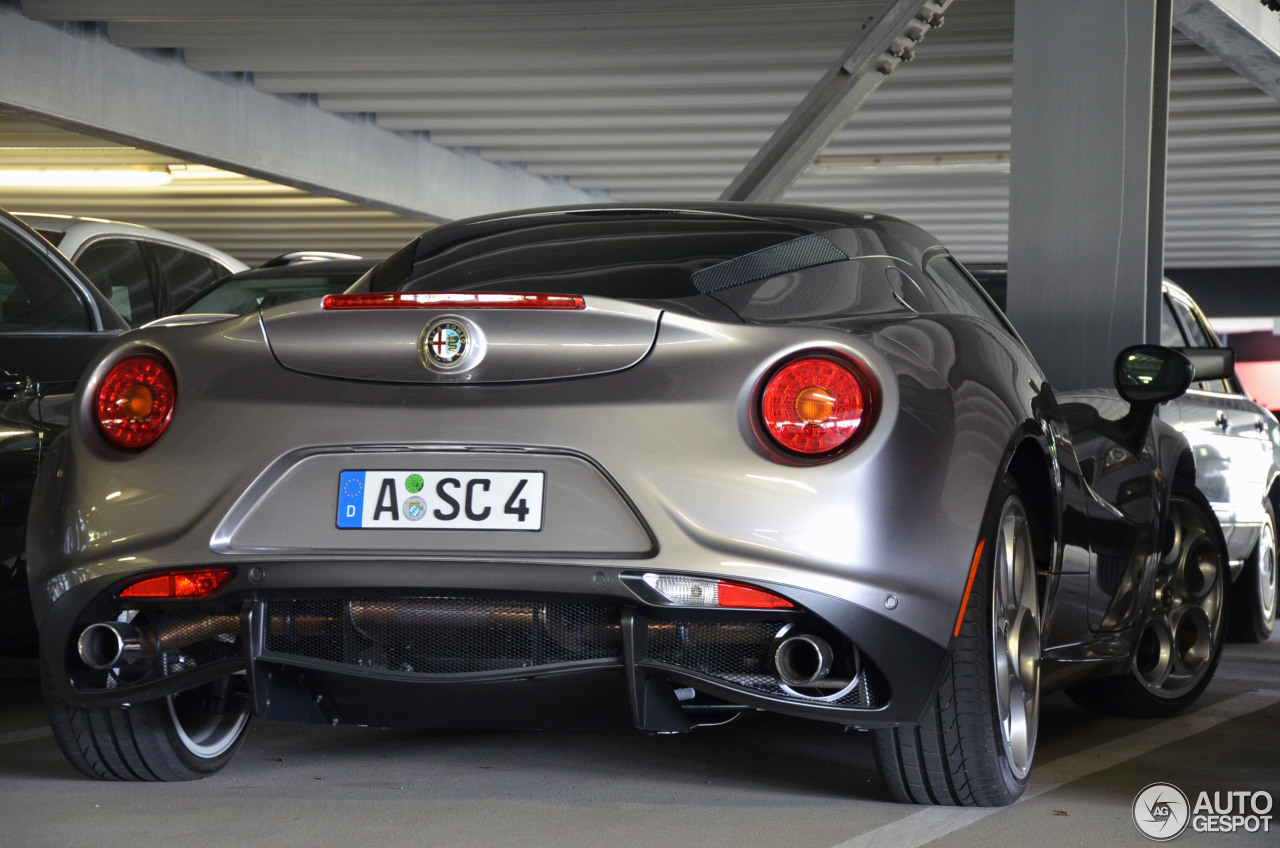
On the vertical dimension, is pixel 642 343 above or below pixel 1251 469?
above

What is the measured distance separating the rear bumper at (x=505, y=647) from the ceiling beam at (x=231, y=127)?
10.1 metres

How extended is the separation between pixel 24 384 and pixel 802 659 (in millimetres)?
2359

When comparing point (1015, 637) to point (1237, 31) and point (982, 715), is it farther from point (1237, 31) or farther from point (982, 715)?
point (1237, 31)

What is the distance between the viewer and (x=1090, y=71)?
724 centimetres

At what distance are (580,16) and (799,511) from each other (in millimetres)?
9490

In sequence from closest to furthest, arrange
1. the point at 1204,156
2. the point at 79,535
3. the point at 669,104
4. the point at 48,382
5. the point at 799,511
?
the point at 799,511
the point at 79,535
the point at 48,382
the point at 669,104
the point at 1204,156

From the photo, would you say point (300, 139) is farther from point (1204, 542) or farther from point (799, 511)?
point (799, 511)

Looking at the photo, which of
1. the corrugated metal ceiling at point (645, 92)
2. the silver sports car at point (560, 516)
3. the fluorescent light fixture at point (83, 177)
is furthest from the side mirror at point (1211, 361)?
the fluorescent light fixture at point (83, 177)

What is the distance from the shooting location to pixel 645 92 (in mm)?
13984

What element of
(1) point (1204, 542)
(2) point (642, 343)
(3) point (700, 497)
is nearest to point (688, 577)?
(3) point (700, 497)

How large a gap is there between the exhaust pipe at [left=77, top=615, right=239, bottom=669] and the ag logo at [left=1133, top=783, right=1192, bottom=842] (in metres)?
1.78

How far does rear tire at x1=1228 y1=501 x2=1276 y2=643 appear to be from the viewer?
7043mm

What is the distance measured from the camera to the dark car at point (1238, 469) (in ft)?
22.3

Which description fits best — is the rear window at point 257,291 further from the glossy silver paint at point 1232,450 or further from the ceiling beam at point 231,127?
the ceiling beam at point 231,127
